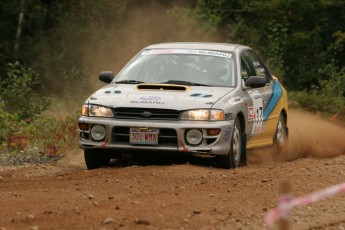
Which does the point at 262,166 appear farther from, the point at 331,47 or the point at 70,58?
the point at 70,58

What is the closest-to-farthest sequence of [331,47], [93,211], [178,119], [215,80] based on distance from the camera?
[93,211]
[178,119]
[215,80]
[331,47]

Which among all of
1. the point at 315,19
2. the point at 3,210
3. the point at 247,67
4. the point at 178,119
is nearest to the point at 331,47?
the point at 315,19

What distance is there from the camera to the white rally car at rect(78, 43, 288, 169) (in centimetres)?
1175

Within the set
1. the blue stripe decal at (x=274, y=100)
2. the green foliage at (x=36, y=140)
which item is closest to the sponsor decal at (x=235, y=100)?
the blue stripe decal at (x=274, y=100)

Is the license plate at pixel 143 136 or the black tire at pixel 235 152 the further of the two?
the black tire at pixel 235 152

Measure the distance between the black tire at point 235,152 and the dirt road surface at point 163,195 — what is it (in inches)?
5.4

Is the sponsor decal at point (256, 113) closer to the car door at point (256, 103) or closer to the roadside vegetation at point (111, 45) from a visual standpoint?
the car door at point (256, 103)

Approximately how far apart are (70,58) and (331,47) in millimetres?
13733

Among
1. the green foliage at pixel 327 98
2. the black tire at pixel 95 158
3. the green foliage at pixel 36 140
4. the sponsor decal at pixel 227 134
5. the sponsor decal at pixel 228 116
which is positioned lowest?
the green foliage at pixel 327 98

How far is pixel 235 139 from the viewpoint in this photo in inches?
484

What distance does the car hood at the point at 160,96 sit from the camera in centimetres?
1180

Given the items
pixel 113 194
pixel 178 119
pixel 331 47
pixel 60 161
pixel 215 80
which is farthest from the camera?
pixel 331 47

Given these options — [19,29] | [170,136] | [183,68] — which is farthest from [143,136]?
[19,29]

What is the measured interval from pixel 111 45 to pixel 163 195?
31.2 meters
